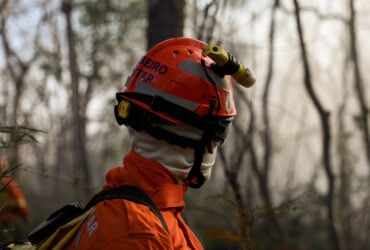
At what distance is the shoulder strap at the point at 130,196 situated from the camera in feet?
6.27

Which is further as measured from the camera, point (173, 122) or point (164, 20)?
point (164, 20)

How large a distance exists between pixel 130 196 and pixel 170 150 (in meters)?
0.33

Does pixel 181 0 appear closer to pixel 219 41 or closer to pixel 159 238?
pixel 219 41

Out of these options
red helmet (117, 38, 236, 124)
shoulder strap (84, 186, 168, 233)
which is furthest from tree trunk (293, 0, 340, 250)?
shoulder strap (84, 186, 168, 233)

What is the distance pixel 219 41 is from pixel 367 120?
15.7 ft

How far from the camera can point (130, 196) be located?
6.32 ft

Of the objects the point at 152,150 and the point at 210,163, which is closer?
the point at 152,150

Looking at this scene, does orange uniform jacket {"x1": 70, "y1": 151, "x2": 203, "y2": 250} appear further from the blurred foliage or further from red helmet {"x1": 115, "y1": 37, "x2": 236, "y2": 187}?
the blurred foliage

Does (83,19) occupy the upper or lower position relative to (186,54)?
upper

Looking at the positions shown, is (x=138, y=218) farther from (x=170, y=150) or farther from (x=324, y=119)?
(x=324, y=119)

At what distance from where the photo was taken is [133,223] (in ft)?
5.87

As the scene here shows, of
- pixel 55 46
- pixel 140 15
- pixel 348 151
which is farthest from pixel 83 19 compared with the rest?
pixel 348 151

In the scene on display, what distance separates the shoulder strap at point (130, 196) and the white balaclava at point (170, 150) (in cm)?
21

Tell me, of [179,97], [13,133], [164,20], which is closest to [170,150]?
[179,97]
